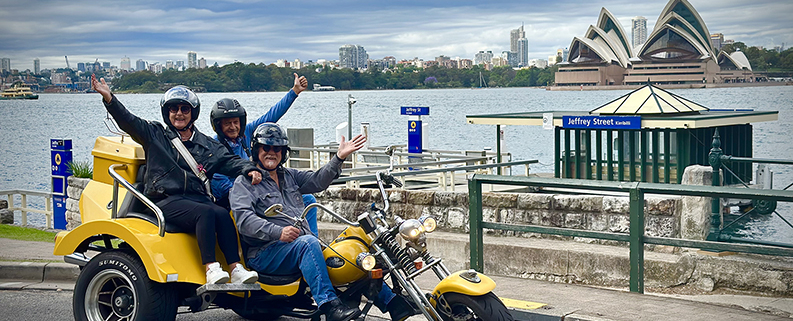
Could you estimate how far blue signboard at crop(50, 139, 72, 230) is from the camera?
1859cm

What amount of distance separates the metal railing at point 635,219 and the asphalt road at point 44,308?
5.93 ft

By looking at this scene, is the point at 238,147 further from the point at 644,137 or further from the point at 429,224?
the point at 644,137

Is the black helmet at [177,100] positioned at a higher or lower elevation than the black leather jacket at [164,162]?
higher

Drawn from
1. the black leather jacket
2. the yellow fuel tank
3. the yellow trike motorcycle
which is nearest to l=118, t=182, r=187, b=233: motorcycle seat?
the yellow trike motorcycle

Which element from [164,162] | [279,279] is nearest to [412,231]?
[279,279]

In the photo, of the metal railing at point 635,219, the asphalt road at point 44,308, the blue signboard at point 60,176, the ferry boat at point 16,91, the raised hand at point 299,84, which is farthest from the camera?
the ferry boat at point 16,91

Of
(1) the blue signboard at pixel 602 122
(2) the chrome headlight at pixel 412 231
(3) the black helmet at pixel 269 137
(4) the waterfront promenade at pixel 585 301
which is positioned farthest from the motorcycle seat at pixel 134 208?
(1) the blue signboard at pixel 602 122

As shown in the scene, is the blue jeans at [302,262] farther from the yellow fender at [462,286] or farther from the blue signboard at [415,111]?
the blue signboard at [415,111]

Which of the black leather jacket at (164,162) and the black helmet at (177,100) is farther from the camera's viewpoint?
the black helmet at (177,100)

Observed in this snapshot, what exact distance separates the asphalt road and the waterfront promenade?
12 cm

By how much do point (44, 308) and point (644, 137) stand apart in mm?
15264

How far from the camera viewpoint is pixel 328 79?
338 feet

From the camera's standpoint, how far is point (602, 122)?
2030 cm

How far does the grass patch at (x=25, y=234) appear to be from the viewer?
13398mm
